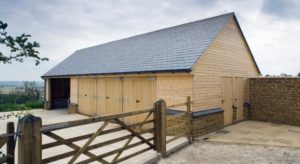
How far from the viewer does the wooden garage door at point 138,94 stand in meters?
10.3

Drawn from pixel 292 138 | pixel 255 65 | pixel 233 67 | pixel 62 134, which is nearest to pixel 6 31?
pixel 62 134

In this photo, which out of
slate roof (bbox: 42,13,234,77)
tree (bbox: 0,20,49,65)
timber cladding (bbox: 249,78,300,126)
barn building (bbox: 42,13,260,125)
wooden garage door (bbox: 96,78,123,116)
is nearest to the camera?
tree (bbox: 0,20,49,65)

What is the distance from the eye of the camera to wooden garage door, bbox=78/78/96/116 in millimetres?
14441

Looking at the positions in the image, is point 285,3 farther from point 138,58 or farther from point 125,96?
point 125,96

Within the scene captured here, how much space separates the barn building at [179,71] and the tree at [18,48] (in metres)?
6.73

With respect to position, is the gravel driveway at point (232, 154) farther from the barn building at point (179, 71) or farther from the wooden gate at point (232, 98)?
the wooden gate at point (232, 98)

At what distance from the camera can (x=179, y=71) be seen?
8.69m

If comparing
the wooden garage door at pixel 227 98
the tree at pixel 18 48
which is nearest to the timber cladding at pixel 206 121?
the wooden garage door at pixel 227 98

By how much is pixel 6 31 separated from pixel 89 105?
1326 cm

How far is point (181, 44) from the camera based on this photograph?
1095 centimetres

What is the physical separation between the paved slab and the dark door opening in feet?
52.5

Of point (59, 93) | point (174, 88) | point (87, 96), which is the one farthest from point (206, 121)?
point (59, 93)

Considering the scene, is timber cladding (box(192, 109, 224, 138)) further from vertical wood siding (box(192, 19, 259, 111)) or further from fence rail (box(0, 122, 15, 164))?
fence rail (box(0, 122, 15, 164))

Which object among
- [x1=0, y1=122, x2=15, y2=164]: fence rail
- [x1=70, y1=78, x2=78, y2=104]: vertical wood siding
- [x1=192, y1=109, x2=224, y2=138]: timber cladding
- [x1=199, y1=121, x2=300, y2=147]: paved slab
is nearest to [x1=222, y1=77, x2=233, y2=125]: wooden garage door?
[x1=199, y1=121, x2=300, y2=147]: paved slab
